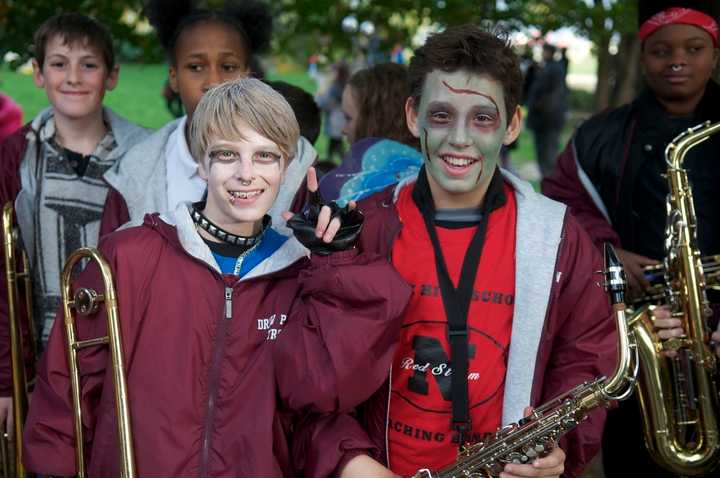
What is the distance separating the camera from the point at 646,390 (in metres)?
3.89

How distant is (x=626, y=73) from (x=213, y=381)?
7973 mm

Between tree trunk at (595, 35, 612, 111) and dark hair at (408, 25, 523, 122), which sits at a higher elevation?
tree trunk at (595, 35, 612, 111)

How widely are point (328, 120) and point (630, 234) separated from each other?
12013 mm

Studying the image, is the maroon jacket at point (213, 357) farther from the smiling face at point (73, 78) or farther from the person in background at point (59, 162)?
the smiling face at point (73, 78)

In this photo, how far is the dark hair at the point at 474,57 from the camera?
313 cm

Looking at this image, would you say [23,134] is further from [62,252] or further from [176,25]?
[176,25]

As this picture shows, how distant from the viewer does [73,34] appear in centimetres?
417

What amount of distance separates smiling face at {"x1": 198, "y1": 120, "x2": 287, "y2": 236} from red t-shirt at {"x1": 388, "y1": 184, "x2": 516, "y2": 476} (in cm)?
54

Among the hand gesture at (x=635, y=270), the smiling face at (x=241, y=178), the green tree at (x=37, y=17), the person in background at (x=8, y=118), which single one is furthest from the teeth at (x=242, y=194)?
the person in background at (x=8, y=118)

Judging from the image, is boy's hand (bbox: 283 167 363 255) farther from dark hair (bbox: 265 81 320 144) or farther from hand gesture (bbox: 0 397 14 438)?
dark hair (bbox: 265 81 320 144)

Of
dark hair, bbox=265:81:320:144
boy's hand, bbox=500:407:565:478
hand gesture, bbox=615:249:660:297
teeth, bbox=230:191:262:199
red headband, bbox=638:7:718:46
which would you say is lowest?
boy's hand, bbox=500:407:565:478

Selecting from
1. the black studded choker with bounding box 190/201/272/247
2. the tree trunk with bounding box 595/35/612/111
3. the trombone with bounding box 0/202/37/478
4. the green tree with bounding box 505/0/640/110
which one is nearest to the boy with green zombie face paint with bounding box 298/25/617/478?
the black studded choker with bounding box 190/201/272/247

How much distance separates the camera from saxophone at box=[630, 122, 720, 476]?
A: 3.76 m

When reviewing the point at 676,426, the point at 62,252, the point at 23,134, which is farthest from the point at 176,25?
the point at 676,426
